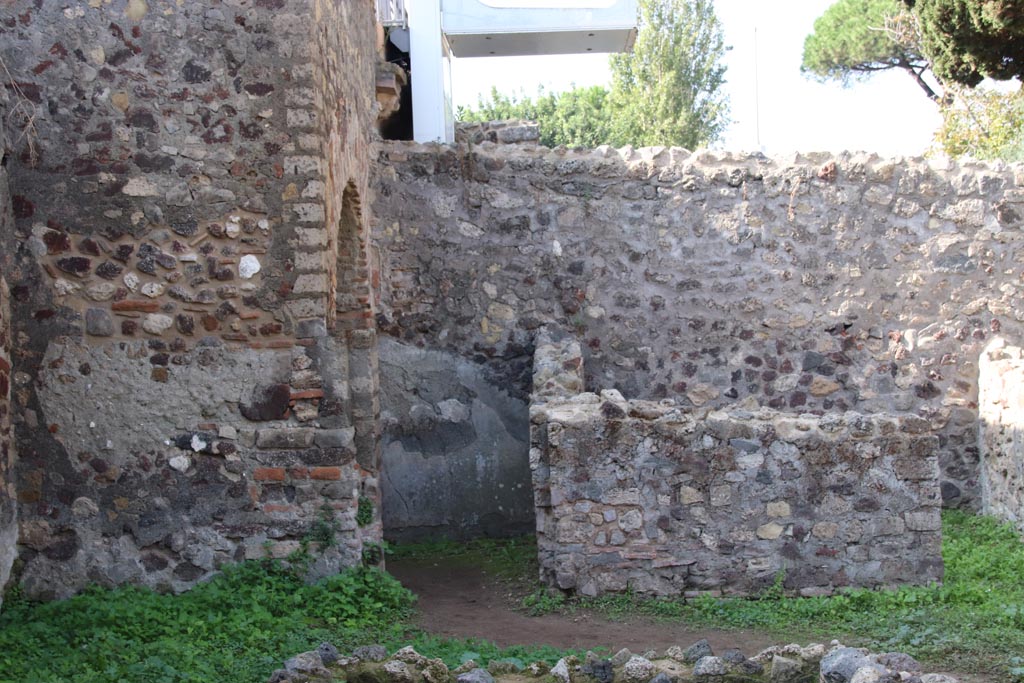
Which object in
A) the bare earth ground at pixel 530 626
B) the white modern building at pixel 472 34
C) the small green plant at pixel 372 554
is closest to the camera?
the bare earth ground at pixel 530 626

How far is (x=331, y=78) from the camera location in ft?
21.6

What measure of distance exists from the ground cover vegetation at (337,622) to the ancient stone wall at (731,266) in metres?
2.39

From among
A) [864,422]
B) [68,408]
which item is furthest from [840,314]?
[68,408]

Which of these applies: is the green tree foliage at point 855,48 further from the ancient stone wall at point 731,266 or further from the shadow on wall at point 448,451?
the shadow on wall at point 448,451

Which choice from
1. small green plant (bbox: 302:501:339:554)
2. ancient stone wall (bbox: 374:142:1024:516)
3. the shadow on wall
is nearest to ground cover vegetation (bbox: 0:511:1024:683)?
small green plant (bbox: 302:501:339:554)

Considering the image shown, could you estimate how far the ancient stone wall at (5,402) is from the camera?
564 centimetres

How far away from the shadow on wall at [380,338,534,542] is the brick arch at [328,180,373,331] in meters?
0.98

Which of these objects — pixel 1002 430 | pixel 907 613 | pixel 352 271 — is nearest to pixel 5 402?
pixel 352 271

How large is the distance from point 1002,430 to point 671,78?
853 inches

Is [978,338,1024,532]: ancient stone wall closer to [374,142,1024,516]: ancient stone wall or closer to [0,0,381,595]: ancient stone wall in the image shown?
[374,142,1024,516]: ancient stone wall

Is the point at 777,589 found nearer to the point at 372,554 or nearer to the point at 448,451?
the point at 372,554

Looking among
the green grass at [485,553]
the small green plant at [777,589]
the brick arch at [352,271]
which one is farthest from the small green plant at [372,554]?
the small green plant at [777,589]

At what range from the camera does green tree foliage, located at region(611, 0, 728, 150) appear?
92.4ft

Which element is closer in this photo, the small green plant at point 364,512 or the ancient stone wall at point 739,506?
the ancient stone wall at point 739,506
